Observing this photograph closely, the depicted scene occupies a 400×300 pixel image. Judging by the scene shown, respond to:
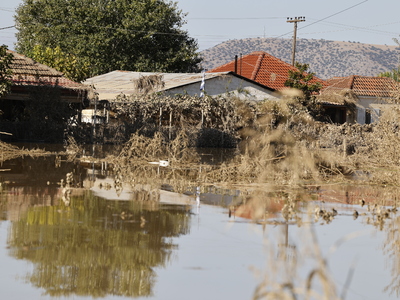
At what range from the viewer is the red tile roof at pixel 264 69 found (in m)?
50.3

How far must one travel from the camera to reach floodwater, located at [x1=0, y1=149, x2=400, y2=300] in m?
6.99

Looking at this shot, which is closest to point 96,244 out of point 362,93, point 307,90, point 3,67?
point 3,67

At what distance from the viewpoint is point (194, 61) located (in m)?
58.0

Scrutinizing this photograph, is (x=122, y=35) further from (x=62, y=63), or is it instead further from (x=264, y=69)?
(x=264, y=69)

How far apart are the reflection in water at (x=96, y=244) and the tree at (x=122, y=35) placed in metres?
41.8

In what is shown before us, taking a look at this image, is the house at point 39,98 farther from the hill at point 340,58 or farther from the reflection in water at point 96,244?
the hill at point 340,58

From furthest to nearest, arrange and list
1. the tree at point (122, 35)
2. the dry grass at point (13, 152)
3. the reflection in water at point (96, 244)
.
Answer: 1. the tree at point (122, 35)
2. the dry grass at point (13, 152)
3. the reflection in water at point (96, 244)

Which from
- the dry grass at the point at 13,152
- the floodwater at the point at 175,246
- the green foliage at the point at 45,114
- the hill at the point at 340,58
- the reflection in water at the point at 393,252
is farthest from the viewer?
the hill at the point at 340,58

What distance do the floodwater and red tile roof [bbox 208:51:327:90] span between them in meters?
36.1

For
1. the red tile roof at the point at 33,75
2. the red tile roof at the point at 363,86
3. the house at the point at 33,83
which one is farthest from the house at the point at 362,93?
the red tile roof at the point at 33,75

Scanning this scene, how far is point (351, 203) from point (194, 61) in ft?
148

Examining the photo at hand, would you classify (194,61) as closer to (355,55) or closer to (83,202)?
(83,202)

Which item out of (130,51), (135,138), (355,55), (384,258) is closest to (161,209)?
(384,258)

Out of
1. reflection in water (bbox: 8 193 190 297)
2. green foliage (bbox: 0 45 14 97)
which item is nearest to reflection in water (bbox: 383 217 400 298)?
reflection in water (bbox: 8 193 190 297)
